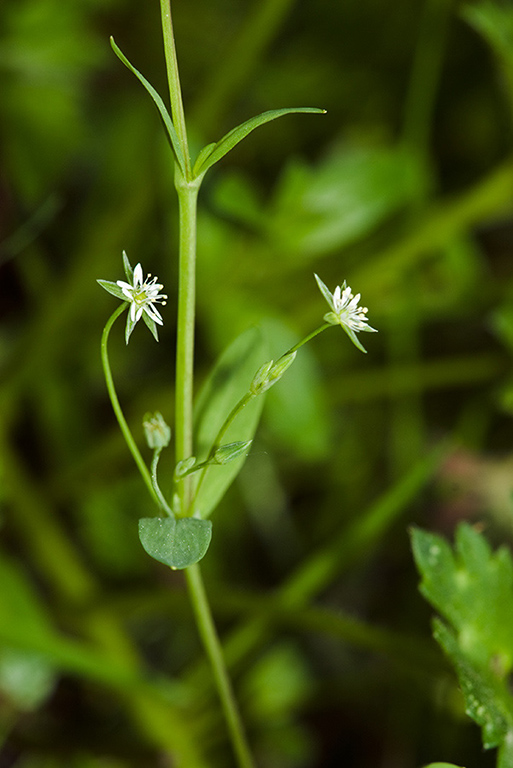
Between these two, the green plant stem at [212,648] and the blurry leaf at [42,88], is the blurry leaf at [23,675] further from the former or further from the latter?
the blurry leaf at [42,88]

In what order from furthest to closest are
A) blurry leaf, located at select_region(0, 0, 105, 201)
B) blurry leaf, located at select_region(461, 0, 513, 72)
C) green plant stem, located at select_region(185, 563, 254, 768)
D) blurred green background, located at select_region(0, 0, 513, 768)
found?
1. blurry leaf, located at select_region(0, 0, 105, 201)
2. blurred green background, located at select_region(0, 0, 513, 768)
3. blurry leaf, located at select_region(461, 0, 513, 72)
4. green plant stem, located at select_region(185, 563, 254, 768)

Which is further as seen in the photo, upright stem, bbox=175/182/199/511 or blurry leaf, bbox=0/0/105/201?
blurry leaf, bbox=0/0/105/201

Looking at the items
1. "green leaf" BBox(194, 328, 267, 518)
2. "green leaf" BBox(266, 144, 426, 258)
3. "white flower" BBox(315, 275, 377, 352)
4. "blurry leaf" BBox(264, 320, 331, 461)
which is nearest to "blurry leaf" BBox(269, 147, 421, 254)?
"green leaf" BBox(266, 144, 426, 258)

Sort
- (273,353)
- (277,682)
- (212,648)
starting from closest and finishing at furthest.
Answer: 1. (212,648)
2. (273,353)
3. (277,682)

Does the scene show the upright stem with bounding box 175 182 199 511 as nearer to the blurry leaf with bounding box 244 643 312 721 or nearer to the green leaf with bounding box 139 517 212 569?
the green leaf with bounding box 139 517 212 569

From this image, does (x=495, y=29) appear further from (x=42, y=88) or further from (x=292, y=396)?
(x=42, y=88)

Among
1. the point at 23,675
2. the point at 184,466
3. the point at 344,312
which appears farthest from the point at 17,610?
the point at 344,312
